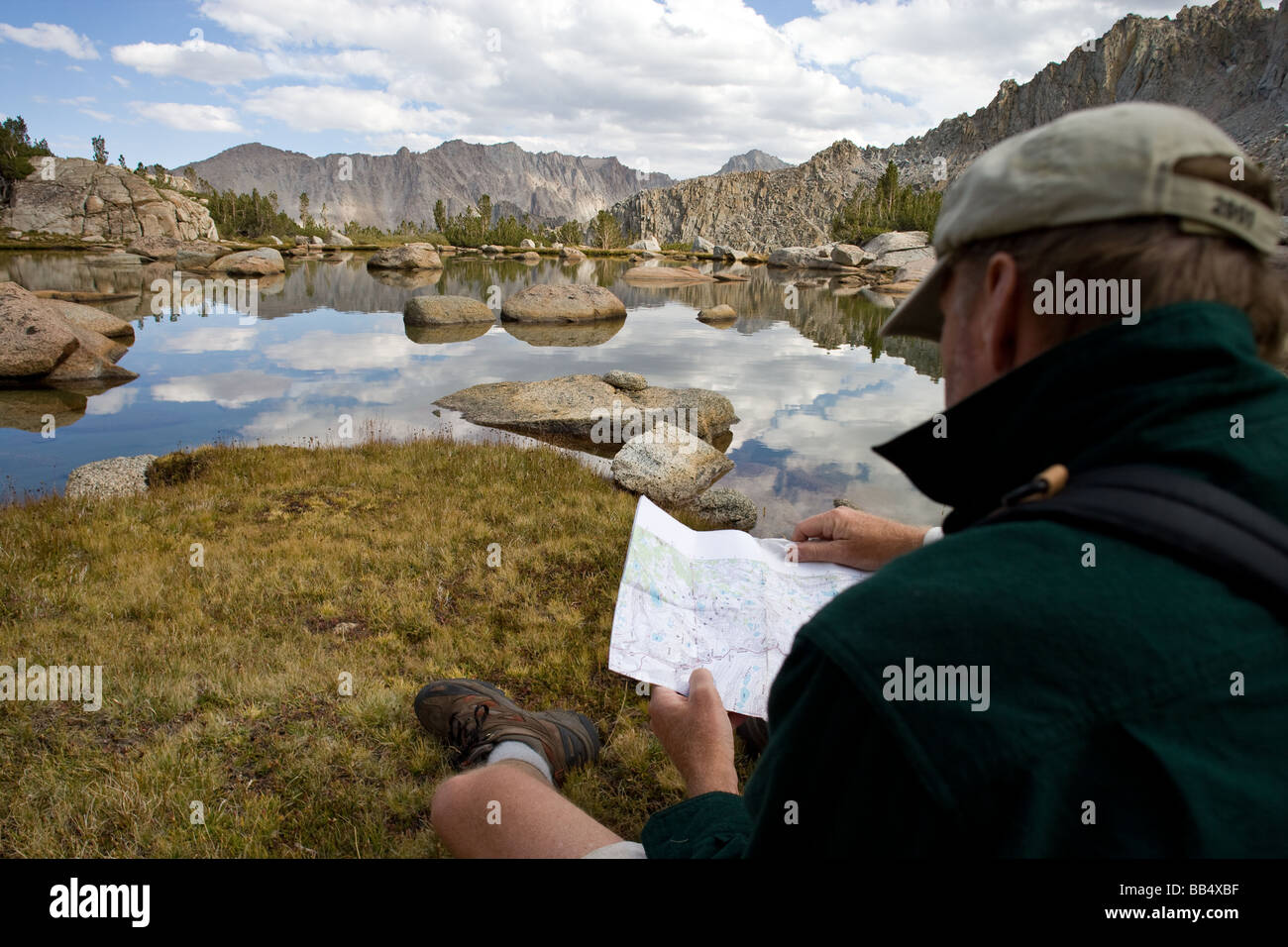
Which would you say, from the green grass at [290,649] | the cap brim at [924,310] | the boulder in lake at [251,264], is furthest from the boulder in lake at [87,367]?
the boulder in lake at [251,264]

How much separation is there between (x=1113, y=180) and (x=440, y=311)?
26704 mm

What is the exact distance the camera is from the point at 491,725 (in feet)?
11.4

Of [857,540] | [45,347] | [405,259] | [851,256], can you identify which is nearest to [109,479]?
[857,540]

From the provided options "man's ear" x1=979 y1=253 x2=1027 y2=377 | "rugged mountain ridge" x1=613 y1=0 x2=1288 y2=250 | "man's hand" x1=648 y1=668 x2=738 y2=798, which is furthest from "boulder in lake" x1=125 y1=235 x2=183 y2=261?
"rugged mountain ridge" x1=613 y1=0 x2=1288 y2=250

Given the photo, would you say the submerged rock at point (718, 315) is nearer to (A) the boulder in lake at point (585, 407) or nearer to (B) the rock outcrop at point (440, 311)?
(B) the rock outcrop at point (440, 311)

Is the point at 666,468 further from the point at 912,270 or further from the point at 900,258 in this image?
the point at 900,258

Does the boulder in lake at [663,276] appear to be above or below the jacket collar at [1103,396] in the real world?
above

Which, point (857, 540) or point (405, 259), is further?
point (405, 259)

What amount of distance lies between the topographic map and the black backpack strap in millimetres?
2397

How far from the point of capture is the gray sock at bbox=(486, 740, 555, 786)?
3.22 meters

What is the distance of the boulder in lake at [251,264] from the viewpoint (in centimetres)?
4494

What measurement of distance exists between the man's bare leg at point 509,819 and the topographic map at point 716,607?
0.69 m

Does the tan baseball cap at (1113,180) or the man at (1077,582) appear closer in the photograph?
the man at (1077,582)
